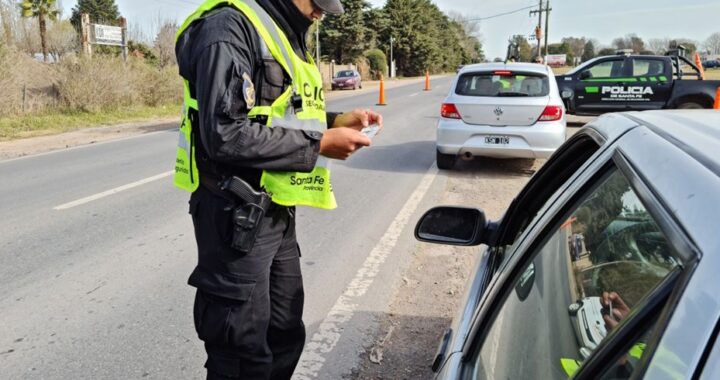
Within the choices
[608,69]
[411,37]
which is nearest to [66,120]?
[608,69]

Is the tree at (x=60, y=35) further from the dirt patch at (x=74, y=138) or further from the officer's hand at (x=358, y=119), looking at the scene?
the officer's hand at (x=358, y=119)

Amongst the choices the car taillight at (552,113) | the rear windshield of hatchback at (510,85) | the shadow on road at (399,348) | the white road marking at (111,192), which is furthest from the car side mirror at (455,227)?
the rear windshield of hatchback at (510,85)

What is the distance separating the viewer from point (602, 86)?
13109 millimetres

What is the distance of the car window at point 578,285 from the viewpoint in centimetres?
103

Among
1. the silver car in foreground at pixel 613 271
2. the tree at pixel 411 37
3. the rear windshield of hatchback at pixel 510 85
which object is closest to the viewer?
the silver car in foreground at pixel 613 271

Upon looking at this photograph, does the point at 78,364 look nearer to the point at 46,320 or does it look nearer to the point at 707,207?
the point at 46,320

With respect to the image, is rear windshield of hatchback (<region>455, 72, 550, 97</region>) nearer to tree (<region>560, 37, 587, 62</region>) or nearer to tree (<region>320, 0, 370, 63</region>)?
tree (<region>320, 0, 370, 63</region>)

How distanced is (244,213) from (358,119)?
672mm

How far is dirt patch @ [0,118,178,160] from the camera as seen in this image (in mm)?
11055

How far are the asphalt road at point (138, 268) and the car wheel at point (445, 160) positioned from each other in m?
0.18

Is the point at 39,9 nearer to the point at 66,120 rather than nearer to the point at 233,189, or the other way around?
the point at 66,120

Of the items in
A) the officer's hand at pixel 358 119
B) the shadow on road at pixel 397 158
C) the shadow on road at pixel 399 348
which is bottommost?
the shadow on road at pixel 399 348

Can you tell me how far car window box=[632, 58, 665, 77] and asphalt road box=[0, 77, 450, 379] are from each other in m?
6.90

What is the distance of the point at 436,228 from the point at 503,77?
635 centimetres
